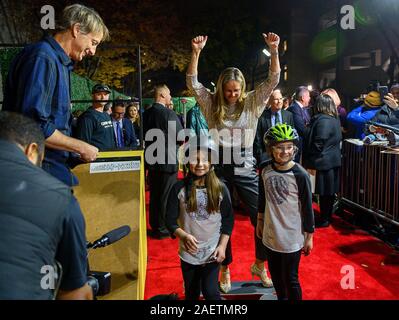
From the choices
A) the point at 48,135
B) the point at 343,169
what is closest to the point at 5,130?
the point at 48,135

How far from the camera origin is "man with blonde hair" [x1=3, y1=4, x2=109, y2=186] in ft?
7.13

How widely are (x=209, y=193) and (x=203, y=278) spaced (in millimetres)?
675

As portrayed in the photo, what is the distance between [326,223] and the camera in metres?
6.04

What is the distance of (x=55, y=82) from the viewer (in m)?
2.27

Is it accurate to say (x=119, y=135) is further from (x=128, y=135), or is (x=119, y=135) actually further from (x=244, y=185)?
(x=244, y=185)

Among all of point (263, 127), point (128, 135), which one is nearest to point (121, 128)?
point (128, 135)

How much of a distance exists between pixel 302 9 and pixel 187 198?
32.4 metres

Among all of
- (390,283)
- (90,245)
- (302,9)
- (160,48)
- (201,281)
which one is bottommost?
(390,283)

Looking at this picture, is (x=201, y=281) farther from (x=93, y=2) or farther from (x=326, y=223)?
(x=93, y=2)

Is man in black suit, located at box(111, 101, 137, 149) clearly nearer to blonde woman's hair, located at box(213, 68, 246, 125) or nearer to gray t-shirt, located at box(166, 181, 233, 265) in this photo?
blonde woman's hair, located at box(213, 68, 246, 125)

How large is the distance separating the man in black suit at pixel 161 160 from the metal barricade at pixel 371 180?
289 cm

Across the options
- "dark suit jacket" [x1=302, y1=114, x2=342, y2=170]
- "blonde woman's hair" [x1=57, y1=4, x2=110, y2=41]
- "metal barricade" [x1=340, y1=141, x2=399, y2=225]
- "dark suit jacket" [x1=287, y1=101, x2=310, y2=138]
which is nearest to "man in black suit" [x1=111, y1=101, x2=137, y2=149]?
"dark suit jacket" [x1=287, y1=101, x2=310, y2=138]

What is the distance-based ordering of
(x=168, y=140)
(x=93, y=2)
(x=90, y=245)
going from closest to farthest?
(x=90, y=245)
(x=168, y=140)
(x=93, y=2)

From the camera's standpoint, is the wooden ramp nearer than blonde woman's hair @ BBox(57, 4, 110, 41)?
No
